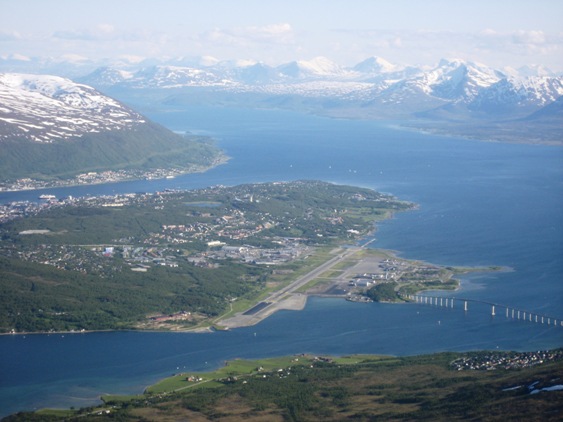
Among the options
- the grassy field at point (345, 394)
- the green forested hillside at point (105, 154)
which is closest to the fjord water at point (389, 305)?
the grassy field at point (345, 394)

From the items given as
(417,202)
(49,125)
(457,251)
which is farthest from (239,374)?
(49,125)

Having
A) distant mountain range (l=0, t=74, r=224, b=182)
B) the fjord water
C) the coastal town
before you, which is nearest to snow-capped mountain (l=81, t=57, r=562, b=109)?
the fjord water

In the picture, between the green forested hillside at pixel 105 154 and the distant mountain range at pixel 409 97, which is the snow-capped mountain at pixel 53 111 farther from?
the distant mountain range at pixel 409 97

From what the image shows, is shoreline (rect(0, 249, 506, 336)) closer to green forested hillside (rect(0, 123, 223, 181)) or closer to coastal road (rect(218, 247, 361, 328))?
coastal road (rect(218, 247, 361, 328))

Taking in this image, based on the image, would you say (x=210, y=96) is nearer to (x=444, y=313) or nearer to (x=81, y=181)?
(x=81, y=181)

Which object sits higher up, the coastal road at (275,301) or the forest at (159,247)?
the forest at (159,247)

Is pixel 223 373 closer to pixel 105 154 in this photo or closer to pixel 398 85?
pixel 105 154
